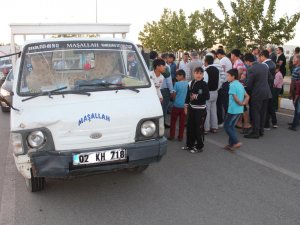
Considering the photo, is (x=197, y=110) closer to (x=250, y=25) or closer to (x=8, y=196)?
(x=8, y=196)

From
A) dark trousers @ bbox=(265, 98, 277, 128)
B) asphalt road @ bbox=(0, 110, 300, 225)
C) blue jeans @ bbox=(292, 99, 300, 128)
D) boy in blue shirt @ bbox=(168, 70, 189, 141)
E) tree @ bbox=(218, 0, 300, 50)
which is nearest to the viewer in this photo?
asphalt road @ bbox=(0, 110, 300, 225)

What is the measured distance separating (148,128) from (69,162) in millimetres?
994

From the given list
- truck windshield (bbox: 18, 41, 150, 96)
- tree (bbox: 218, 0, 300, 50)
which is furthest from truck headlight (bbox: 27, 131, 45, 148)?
tree (bbox: 218, 0, 300, 50)

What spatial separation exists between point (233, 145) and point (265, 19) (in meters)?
15.1

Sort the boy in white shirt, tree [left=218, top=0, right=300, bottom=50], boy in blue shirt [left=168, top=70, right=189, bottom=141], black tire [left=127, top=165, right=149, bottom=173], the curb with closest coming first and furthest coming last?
black tire [left=127, top=165, right=149, bottom=173]
boy in blue shirt [left=168, top=70, right=189, bottom=141]
the boy in white shirt
the curb
tree [left=218, top=0, right=300, bottom=50]

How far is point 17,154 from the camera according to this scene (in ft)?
12.7

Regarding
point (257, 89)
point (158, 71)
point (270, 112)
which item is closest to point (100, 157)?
point (158, 71)

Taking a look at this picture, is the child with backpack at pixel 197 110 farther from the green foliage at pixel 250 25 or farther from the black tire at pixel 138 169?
the green foliage at pixel 250 25

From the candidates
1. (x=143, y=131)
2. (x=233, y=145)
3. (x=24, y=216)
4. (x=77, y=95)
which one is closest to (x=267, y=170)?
(x=233, y=145)

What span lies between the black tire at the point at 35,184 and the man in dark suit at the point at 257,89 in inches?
172

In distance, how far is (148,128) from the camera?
4.21 metres

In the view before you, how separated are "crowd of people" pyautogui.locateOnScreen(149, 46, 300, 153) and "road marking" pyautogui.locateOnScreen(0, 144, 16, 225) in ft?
8.81

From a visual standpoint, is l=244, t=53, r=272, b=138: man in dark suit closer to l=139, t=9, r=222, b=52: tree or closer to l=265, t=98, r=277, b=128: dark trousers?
l=265, t=98, r=277, b=128: dark trousers

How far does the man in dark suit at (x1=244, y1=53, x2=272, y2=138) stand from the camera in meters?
7.03
